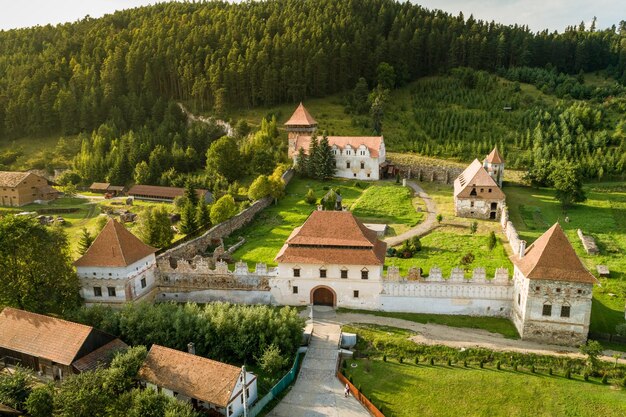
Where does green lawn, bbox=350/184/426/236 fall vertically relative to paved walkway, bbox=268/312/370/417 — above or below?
above

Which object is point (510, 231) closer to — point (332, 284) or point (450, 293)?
point (450, 293)

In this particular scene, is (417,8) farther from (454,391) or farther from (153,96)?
(454,391)

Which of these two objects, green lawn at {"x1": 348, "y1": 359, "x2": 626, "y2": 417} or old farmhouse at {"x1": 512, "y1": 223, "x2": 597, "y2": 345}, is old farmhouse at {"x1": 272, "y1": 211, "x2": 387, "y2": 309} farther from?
old farmhouse at {"x1": 512, "y1": 223, "x2": 597, "y2": 345}

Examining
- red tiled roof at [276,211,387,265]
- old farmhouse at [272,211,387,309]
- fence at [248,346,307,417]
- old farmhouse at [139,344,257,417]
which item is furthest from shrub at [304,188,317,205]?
old farmhouse at [139,344,257,417]

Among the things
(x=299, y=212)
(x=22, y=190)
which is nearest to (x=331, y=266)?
(x=299, y=212)

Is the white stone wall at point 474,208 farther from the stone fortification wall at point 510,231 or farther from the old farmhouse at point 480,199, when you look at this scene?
the stone fortification wall at point 510,231

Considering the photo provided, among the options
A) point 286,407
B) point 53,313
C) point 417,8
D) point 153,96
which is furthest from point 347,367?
point 417,8
